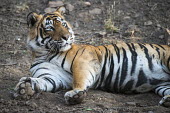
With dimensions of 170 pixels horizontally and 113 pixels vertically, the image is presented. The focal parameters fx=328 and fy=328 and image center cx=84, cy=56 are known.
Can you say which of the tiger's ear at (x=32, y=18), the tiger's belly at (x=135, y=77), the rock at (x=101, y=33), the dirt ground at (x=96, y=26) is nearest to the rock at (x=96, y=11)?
the dirt ground at (x=96, y=26)

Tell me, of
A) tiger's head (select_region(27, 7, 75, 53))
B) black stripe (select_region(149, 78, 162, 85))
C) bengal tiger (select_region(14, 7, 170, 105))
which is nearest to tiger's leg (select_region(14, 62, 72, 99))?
bengal tiger (select_region(14, 7, 170, 105))

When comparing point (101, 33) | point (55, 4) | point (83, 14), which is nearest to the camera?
point (101, 33)

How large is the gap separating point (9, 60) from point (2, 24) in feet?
6.16

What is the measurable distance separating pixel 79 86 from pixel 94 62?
65 centimetres

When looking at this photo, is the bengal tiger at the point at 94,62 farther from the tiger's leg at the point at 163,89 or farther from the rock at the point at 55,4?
the rock at the point at 55,4

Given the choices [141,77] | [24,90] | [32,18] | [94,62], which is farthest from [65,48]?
[141,77]

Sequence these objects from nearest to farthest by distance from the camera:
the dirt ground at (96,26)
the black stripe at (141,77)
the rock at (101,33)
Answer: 1. the black stripe at (141,77)
2. the dirt ground at (96,26)
3. the rock at (101,33)

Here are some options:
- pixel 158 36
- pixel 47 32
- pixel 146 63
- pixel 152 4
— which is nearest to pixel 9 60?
pixel 47 32

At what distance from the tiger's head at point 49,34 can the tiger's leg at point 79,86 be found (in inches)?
20.9

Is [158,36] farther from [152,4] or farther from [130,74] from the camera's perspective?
[130,74]

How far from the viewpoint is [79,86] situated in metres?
4.14

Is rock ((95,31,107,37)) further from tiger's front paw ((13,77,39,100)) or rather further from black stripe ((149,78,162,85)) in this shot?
tiger's front paw ((13,77,39,100))

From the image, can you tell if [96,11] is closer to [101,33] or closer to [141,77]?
[101,33]

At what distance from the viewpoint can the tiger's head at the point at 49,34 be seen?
4.62m
